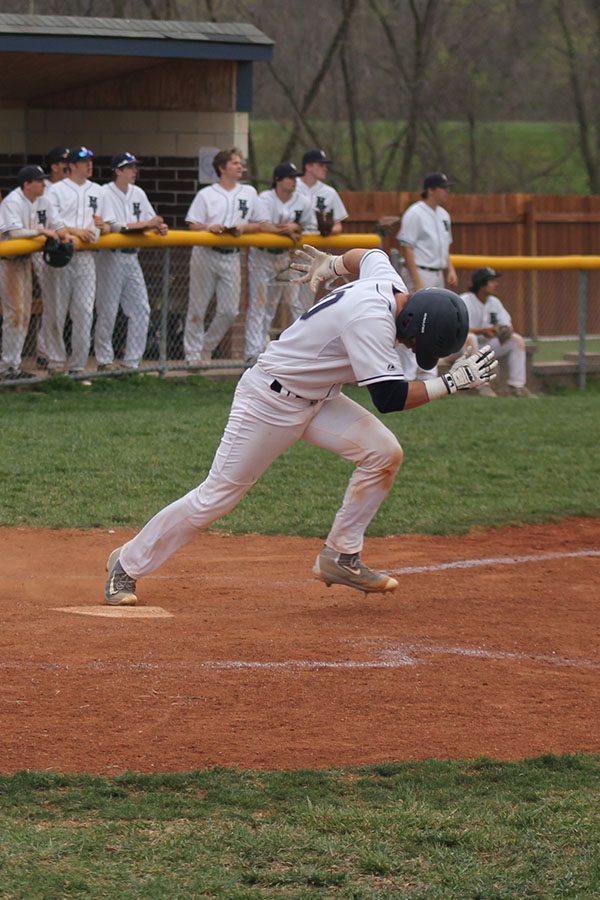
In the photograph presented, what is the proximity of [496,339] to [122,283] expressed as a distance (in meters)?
3.97

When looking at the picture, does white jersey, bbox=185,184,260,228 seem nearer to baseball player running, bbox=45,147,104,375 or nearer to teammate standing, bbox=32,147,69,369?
baseball player running, bbox=45,147,104,375

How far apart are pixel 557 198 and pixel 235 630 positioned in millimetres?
14746

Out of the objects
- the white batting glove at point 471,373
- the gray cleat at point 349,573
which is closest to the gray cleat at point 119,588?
the gray cleat at point 349,573

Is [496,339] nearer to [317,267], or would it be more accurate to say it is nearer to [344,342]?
[317,267]

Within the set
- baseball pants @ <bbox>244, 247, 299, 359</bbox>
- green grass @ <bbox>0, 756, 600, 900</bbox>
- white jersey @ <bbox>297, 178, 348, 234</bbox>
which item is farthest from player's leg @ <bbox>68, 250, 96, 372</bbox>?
green grass @ <bbox>0, 756, 600, 900</bbox>

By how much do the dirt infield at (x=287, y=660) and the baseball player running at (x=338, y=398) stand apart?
32cm

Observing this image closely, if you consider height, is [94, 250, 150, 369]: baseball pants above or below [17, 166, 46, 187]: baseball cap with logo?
below

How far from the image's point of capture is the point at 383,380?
246 inches

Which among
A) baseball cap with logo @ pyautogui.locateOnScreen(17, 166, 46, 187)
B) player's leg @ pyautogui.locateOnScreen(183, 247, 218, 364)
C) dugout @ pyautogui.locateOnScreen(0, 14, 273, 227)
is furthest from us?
dugout @ pyautogui.locateOnScreen(0, 14, 273, 227)

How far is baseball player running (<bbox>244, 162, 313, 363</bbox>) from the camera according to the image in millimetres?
13680

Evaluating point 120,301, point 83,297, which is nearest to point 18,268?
point 83,297

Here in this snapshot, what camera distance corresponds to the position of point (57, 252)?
40.0 feet

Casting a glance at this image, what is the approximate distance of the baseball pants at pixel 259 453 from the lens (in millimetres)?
6637

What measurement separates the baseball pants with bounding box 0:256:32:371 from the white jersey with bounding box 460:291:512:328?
15.2 feet
